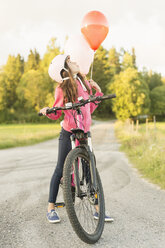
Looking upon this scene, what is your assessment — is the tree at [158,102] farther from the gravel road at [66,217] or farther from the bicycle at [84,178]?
the bicycle at [84,178]

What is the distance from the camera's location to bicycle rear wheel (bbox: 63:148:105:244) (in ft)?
7.68

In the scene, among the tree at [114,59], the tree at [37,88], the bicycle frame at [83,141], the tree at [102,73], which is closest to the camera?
the bicycle frame at [83,141]

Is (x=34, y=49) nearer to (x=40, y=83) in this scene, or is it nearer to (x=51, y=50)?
A: (x=40, y=83)

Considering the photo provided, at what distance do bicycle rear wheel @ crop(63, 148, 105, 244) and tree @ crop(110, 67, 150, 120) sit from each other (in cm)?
3734

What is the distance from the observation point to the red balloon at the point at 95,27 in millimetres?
5114

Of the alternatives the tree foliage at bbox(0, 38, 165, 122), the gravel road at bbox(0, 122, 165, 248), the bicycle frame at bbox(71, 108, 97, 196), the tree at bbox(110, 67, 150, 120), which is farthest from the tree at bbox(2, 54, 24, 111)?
the bicycle frame at bbox(71, 108, 97, 196)

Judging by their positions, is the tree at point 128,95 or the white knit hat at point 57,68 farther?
the tree at point 128,95

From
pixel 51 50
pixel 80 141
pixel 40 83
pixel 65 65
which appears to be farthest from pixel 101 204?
pixel 40 83

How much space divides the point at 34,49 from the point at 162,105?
32947 mm

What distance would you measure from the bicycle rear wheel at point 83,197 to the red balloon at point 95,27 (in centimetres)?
300

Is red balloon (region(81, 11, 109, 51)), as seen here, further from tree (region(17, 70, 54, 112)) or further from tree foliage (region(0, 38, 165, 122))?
tree (region(17, 70, 54, 112))

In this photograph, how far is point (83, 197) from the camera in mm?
2736

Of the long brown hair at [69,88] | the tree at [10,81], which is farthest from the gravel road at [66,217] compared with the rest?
the tree at [10,81]

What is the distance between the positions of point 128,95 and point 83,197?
38.3 m
